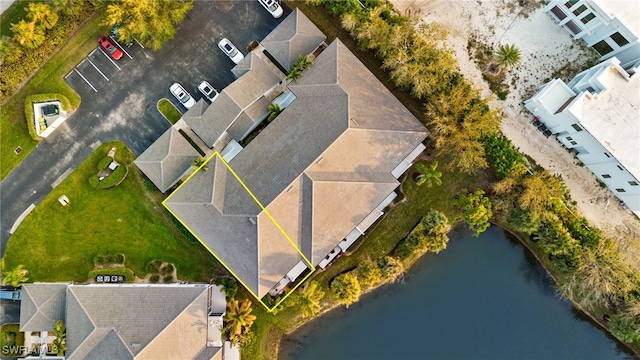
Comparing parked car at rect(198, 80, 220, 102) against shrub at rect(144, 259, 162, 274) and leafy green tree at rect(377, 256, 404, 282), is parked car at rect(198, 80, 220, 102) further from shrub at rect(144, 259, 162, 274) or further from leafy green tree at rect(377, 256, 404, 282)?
leafy green tree at rect(377, 256, 404, 282)

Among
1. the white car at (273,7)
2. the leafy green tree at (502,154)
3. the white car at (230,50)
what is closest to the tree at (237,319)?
the white car at (230,50)

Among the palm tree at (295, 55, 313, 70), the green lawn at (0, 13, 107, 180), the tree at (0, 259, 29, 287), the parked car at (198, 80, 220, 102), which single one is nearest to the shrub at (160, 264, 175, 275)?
the tree at (0, 259, 29, 287)

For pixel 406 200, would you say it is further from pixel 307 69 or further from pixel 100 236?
pixel 100 236

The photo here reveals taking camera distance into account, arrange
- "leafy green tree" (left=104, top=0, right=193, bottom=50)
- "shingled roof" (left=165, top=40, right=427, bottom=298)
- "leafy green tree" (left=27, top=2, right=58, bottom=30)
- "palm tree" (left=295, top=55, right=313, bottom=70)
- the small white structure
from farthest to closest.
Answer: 1. the small white structure
2. "leafy green tree" (left=27, top=2, right=58, bottom=30)
3. "palm tree" (left=295, top=55, right=313, bottom=70)
4. "leafy green tree" (left=104, top=0, right=193, bottom=50)
5. "shingled roof" (left=165, top=40, right=427, bottom=298)

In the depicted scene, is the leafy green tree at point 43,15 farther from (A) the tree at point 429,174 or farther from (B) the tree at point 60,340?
(A) the tree at point 429,174

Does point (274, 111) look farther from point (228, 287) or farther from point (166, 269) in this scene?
point (166, 269)

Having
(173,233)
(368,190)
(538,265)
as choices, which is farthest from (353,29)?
(538,265)

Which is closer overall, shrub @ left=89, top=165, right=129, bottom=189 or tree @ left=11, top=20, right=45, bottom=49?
tree @ left=11, top=20, right=45, bottom=49

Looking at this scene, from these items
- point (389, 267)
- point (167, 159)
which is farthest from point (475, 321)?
point (167, 159)
